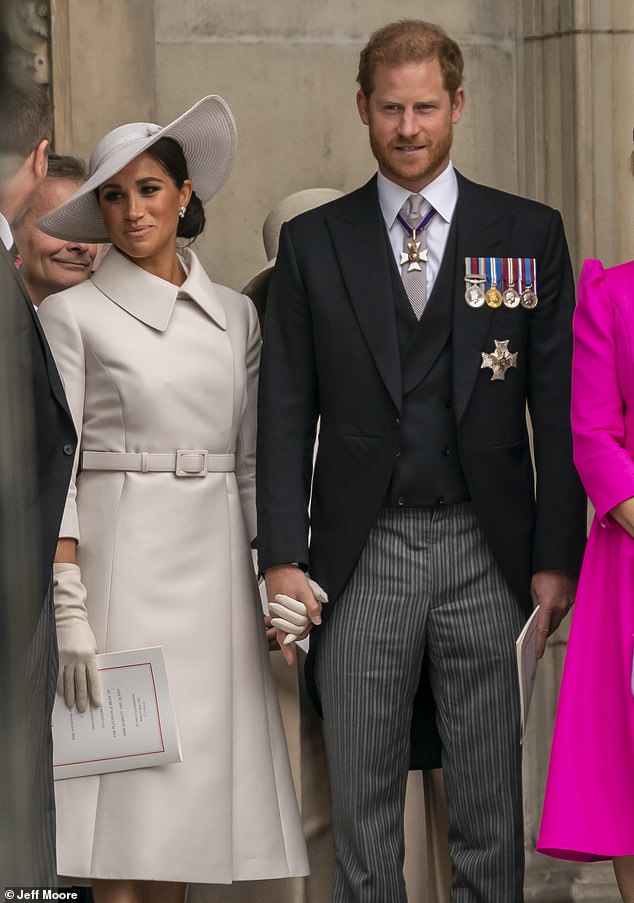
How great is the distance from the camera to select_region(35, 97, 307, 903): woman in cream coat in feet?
10.5

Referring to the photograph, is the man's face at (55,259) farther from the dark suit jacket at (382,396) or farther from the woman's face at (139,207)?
the dark suit jacket at (382,396)

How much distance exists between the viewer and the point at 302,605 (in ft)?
10.2

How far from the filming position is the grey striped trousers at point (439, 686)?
3.14m

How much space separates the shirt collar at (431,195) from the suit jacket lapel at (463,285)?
0.7 inches

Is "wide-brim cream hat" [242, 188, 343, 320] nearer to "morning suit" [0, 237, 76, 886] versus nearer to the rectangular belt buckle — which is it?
the rectangular belt buckle

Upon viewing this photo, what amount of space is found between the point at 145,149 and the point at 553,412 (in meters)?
1.02

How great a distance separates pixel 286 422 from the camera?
10.6ft

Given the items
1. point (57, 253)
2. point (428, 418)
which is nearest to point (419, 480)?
point (428, 418)

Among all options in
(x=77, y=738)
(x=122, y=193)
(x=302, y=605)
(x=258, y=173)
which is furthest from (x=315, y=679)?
(x=258, y=173)

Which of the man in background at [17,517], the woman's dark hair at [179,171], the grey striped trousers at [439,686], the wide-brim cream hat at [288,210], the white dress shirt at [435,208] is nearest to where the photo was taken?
the man in background at [17,517]

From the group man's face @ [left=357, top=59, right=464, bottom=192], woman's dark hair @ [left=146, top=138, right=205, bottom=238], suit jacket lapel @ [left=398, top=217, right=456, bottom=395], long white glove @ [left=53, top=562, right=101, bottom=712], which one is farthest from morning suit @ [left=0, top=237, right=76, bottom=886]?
woman's dark hair @ [left=146, top=138, right=205, bottom=238]

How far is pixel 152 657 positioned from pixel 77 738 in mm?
219

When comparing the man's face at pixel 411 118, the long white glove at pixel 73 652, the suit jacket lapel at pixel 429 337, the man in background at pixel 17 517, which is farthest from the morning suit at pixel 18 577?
the man's face at pixel 411 118

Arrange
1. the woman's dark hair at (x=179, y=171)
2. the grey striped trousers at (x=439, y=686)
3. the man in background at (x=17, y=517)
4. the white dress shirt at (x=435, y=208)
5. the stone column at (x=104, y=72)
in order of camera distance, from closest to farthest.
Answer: the man in background at (x=17, y=517)
the grey striped trousers at (x=439, y=686)
the white dress shirt at (x=435, y=208)
the woman's dark hair at (x=179, y=171)
the stone column at (x=104, y=72)
